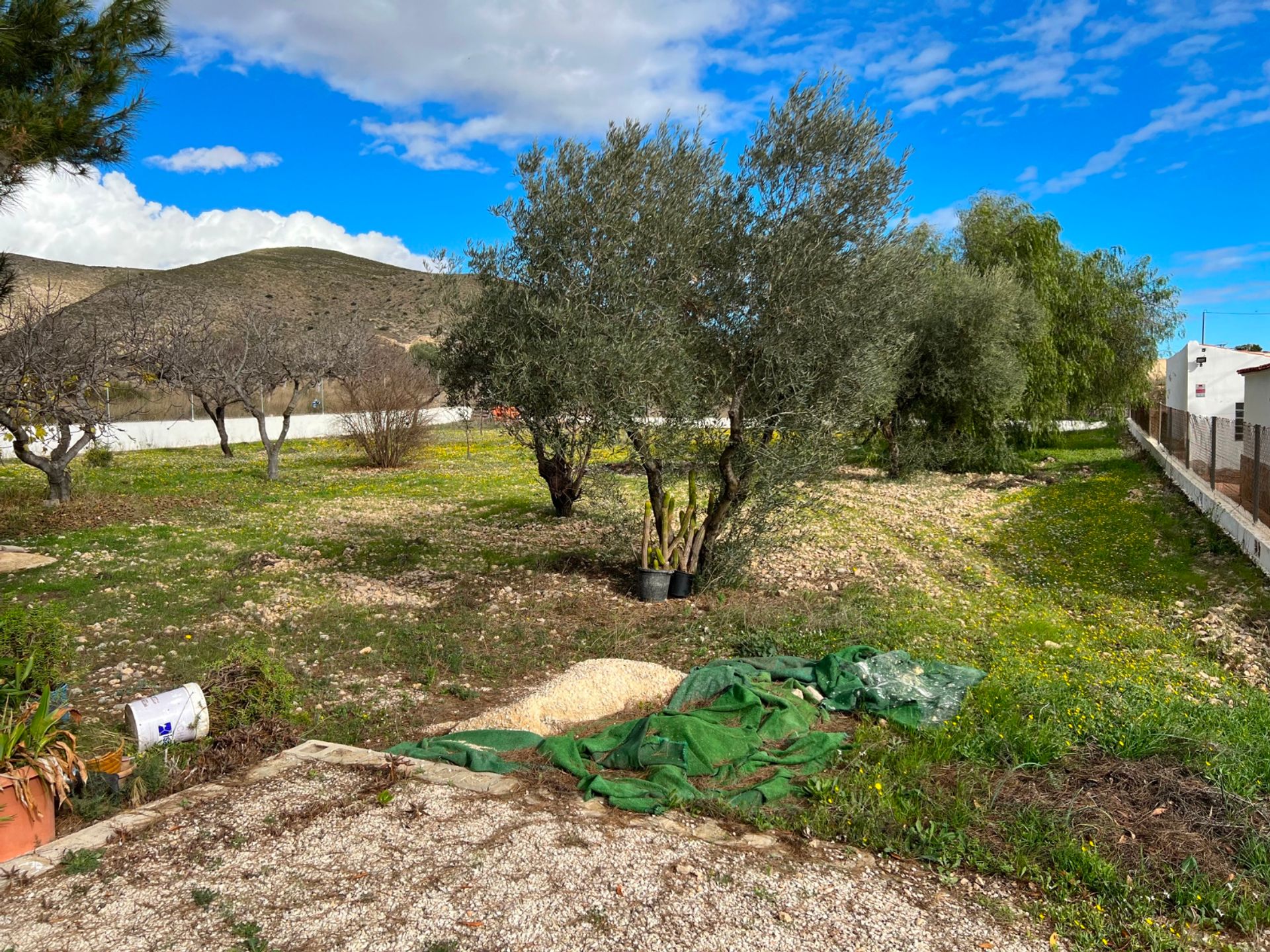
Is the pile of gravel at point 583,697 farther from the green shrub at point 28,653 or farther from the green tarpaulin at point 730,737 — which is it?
the green shrub at point 28,653

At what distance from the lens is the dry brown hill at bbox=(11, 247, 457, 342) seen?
5766 centimetres

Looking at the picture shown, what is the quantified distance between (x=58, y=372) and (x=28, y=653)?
28.8ft

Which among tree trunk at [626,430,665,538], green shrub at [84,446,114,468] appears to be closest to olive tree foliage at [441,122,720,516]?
tree trunk at [626,430,665,538]

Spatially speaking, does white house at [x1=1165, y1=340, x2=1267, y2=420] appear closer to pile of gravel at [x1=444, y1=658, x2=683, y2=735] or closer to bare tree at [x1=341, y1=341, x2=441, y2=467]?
bare tree at [x1=341, y1=341, x2=441, y2=467]

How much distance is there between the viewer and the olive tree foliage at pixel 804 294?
936cm

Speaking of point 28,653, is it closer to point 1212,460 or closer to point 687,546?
point 687,546

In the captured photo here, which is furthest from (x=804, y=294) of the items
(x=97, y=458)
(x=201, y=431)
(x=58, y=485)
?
(x=201, y=431)

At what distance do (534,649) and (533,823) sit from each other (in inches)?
162

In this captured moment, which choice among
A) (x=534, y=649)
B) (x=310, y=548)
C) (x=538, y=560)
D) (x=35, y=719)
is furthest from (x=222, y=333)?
(x=35, y=719)

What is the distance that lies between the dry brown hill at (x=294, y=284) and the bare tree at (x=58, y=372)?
39.3 m

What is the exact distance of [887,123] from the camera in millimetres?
9445

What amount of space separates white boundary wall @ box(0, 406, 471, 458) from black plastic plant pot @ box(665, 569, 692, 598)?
18.5 m

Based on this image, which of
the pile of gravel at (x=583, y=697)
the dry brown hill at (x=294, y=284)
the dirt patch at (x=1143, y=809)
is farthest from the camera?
the dry brown hill at (x=294, y=284)

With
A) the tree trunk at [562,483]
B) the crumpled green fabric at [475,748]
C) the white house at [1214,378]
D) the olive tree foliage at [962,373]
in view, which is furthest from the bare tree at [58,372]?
the white house at [1214,378]
